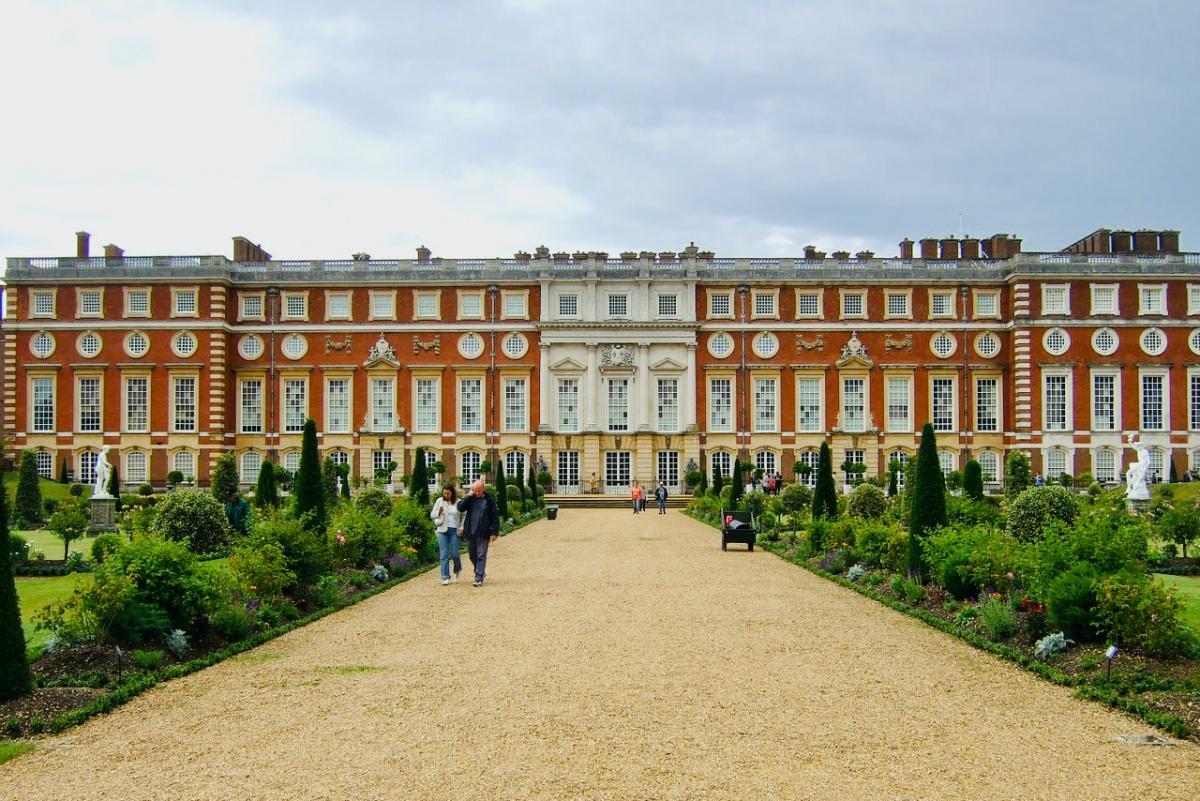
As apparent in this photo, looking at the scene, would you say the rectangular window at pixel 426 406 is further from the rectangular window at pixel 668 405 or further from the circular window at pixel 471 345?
the rectangular window at pixel 668 405

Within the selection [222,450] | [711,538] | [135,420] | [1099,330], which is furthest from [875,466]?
[135,420]

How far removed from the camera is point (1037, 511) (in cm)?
1706

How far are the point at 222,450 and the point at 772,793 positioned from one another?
1550 inches

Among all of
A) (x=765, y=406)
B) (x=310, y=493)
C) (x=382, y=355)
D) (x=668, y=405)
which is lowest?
(x=310, y=493)

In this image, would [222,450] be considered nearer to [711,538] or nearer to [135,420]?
[135,420]

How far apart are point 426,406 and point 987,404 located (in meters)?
22.6

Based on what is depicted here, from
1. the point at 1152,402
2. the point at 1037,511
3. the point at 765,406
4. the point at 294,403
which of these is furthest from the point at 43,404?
the point at 1152,402

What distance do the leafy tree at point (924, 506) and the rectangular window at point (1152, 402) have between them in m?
31.4

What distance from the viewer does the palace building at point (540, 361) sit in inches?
1646

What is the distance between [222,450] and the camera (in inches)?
1645

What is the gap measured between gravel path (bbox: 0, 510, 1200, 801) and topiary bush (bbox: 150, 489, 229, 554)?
6.11m

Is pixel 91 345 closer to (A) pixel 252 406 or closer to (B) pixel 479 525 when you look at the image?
(A) pixel 252 406

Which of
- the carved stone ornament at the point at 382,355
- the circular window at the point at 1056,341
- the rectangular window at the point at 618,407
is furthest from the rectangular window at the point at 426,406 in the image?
the circular window at the point at 1056,341

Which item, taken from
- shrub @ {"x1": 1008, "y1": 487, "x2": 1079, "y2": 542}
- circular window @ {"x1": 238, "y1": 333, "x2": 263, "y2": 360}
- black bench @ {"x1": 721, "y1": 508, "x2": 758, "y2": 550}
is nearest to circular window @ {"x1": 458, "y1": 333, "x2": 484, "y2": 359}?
circular window @ {"x1": 238, "y1": 333, "x2": 263, "y2": 360}
